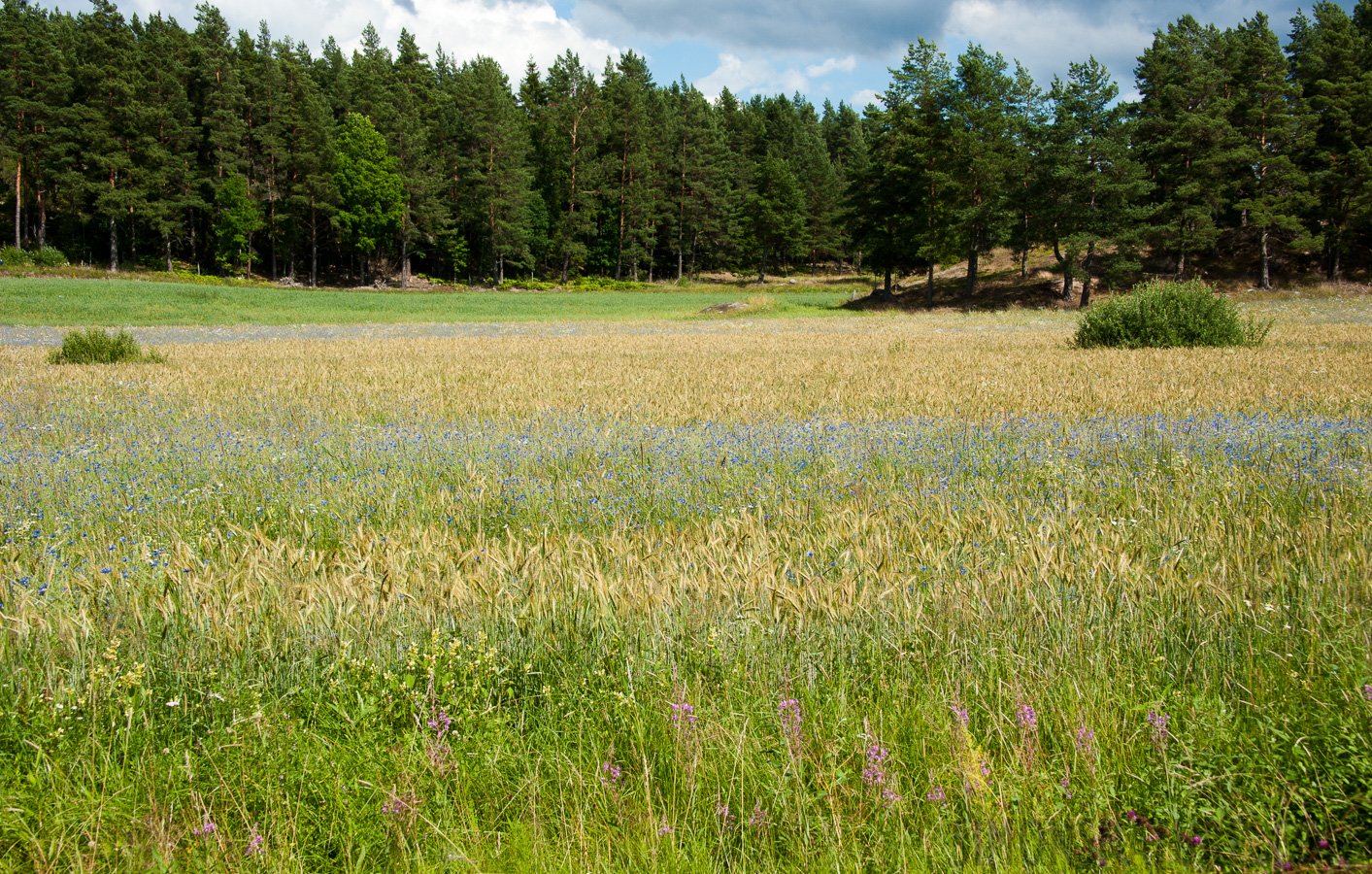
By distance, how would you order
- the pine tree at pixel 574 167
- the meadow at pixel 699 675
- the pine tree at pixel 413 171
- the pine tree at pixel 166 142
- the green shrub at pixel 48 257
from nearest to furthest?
the meadow at pixel 699 675 → the green shrub at pixel 48 257 → the pine tree at pixel 166 142 → the pine tree at pixel 413 171 → the pine tree at pixel 574 167

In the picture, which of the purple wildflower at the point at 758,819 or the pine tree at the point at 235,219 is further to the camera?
the pine tree at the point at 235,219

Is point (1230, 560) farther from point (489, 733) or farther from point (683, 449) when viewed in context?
point (683, 449)

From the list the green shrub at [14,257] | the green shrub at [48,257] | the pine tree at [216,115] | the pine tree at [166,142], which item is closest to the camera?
the green shrub at [14,257]

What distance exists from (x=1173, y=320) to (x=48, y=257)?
7608 cm

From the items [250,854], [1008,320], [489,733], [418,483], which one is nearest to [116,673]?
[250,854]

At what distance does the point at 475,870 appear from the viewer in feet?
6.41

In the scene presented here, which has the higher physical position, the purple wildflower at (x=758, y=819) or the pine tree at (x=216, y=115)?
the pine tree at (x=216, y=115)

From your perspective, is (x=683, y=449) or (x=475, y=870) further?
(x=683, y=449)

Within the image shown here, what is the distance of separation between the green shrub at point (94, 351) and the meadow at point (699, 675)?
37.5 feet

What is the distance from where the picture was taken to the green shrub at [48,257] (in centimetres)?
5817

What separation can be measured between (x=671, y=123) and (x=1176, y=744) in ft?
293

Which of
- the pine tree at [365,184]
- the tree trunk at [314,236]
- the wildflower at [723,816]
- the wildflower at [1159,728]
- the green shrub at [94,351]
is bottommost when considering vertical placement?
the wildflower at [723,816]

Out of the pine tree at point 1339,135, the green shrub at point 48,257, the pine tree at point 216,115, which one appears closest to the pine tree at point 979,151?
the pine tree at point 1339,135

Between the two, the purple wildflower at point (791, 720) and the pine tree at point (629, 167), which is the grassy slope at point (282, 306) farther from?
the purple wildflower at point (791, 720)
